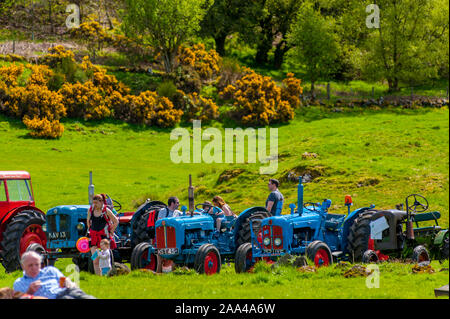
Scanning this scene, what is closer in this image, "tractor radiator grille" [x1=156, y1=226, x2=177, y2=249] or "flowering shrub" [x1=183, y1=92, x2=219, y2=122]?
"tractor radiator grille" [x1=156, y1=226, x2=177, y2=249]

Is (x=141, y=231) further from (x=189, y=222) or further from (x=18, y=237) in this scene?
(x=18, y=237)

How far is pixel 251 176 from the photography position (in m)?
35.0

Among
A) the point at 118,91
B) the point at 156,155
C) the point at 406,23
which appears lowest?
the point at 156,155

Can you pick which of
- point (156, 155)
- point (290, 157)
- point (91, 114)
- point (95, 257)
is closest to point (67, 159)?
point (156, 155)

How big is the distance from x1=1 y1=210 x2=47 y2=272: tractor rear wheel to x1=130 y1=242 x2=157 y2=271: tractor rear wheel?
290cm

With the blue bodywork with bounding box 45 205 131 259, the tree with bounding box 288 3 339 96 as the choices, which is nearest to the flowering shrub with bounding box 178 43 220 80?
the tree with bounding box 288 3 339 96

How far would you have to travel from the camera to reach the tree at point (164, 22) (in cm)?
6113

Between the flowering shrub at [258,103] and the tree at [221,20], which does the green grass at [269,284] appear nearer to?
the flowering shrub at [258,103]

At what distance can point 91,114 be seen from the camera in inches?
2025

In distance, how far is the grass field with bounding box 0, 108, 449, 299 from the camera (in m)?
14.4

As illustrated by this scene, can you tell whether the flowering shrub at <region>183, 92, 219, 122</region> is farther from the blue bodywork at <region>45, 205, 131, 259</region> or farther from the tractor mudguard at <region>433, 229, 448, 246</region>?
the tractor mudguard at <region>433, 229, 448, 246</region>

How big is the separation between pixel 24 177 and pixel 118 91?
34.5 metres

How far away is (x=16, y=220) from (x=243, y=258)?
19.2 ft
